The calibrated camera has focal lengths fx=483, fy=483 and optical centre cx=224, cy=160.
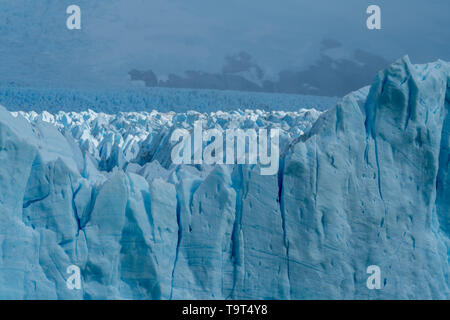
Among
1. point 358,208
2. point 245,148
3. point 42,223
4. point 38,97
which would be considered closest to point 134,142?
point 245,148

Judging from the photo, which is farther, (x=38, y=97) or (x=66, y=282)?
(x=38, y=97)

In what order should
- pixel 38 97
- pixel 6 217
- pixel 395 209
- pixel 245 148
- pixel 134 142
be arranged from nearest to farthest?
pixel 6 217 → pixel 395 209 → pixel 245 148 → pixel 134 142 → pixel 38 97

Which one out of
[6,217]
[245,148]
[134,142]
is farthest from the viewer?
[134,142]

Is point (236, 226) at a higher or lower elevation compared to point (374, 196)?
lower

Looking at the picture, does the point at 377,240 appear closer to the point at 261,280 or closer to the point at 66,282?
the point at 261,280
